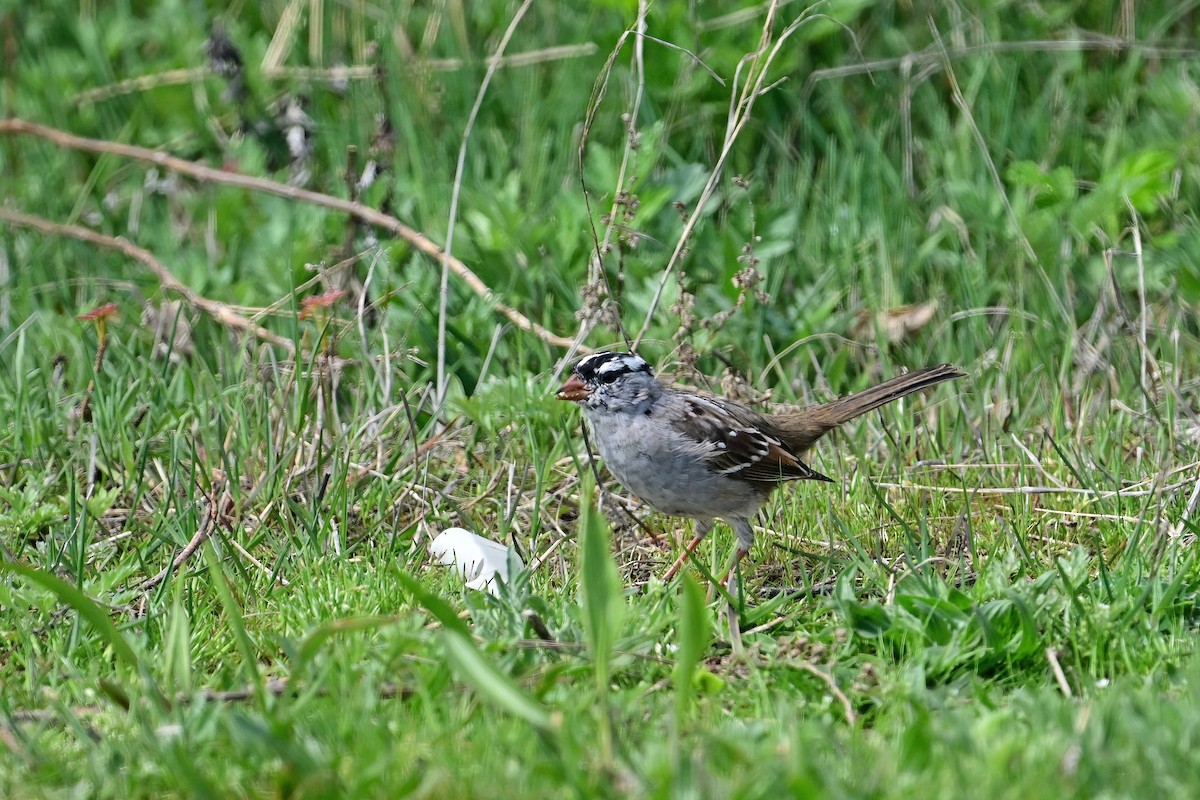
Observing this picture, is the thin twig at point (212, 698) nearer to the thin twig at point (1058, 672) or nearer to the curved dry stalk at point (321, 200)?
the thin twig at point (1058, 672)

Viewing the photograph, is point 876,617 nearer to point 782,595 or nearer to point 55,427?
point 782,595

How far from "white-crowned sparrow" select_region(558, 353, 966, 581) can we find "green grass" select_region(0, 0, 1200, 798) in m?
0.16

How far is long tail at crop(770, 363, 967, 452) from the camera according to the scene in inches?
191

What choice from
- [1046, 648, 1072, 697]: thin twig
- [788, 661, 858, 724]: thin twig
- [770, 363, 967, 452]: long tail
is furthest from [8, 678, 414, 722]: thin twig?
[770, 363, 967, 452]: long tail

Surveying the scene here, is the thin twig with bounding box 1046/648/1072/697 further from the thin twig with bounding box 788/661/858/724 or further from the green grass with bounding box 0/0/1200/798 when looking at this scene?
the thin twig with bounding box 788/661/858/724

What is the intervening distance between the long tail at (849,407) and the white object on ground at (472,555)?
123 centimetres

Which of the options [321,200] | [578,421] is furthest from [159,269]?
[578,421]

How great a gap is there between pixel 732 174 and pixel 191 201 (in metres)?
2.80

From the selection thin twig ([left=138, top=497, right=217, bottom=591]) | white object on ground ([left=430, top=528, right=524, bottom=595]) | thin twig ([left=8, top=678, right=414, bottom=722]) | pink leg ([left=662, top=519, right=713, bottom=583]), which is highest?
thin twig ([left=8, top=678, right=414, bottom=722])

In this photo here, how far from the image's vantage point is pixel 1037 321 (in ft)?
18.4

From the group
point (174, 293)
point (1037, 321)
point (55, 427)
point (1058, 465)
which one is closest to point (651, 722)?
point (1058, 465)

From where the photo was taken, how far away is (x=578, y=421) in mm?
5102

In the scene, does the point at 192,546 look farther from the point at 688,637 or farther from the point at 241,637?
the point at 688,637

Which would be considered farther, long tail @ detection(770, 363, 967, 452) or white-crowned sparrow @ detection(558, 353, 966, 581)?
long tail @ detection(770, 363, 967, 452)
